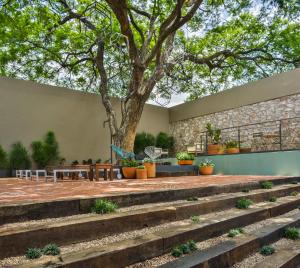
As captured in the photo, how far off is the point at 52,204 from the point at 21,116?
30.6ft

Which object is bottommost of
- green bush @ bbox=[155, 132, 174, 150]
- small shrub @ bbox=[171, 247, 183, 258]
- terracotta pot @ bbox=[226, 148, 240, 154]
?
small shrub @ bbox=[171, 247, 183, 258]

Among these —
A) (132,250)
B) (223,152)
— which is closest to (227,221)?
(132,250)

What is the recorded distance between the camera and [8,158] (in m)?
10.4

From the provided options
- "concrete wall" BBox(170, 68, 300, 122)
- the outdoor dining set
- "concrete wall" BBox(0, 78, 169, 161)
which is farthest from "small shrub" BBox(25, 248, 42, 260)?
"concrete wall" BBox(170, 68, 300, 122)

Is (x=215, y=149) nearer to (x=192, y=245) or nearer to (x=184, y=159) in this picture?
(x=184, y=159)

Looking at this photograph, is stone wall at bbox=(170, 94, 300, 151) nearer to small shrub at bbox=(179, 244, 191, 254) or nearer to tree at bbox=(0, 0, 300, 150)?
tree at bbox=(0, 0, 300, 150)

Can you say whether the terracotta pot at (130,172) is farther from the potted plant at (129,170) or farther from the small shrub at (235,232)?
the small shrub at (235,232)

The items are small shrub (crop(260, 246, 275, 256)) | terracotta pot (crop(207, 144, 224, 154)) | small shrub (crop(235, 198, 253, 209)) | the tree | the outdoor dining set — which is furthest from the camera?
terracotta pot (crop(207, 144, 224, 154))

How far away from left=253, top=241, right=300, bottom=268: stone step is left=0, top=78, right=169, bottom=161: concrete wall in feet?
32.9

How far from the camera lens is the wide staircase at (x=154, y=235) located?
6.88ft

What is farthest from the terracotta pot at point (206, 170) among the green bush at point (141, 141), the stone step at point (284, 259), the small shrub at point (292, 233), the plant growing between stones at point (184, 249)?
the plant growing between stones at point (184, 249)

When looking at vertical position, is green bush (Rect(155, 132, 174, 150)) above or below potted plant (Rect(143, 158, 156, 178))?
above

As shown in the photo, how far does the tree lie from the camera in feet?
32.7

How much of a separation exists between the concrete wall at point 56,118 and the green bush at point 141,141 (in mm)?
464
